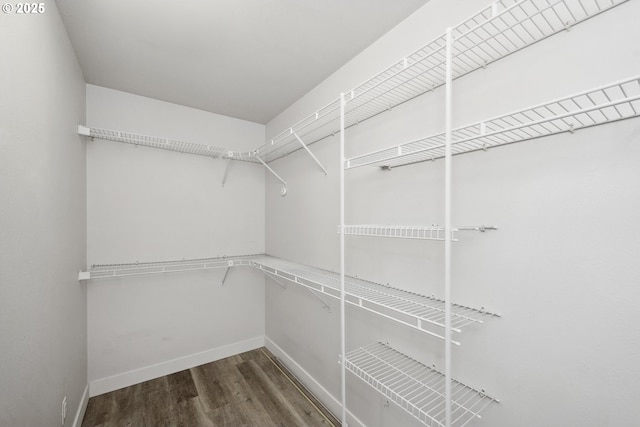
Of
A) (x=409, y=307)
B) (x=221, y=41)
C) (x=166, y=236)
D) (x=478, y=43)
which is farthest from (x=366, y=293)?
(x=166, y=236)

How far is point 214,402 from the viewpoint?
195 centimetres

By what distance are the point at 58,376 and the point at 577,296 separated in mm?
2258

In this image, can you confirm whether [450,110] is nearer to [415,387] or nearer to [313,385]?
[415,387]

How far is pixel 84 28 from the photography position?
57.0 inches

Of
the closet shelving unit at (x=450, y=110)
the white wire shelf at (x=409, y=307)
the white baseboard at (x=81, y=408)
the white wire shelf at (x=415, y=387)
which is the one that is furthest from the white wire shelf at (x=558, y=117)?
the white baseboard at (x=81, y=408)

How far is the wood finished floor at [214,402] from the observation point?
1.77m

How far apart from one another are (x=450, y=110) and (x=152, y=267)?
231cm

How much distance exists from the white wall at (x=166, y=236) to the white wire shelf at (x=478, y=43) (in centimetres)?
155

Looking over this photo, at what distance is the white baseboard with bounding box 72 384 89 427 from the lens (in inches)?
64.5

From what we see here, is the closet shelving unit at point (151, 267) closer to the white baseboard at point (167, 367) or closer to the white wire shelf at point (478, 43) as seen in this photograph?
the white baseboard at point (167, 367)

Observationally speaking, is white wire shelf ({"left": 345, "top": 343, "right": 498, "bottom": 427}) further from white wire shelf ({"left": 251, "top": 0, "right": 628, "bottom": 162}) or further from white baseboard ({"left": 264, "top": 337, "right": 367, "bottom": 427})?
white wire shelf ({"left": 251, "top": 0, "right": 628, "bottom": 162})

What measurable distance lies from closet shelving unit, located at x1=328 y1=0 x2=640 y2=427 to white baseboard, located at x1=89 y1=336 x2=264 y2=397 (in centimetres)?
158

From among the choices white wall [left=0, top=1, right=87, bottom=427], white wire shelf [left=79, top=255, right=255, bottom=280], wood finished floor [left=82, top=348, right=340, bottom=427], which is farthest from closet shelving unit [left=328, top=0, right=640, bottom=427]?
white wire shelf [left=79, top=255, right=255, bottom=280]

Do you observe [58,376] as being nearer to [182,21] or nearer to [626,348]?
[182,21]
